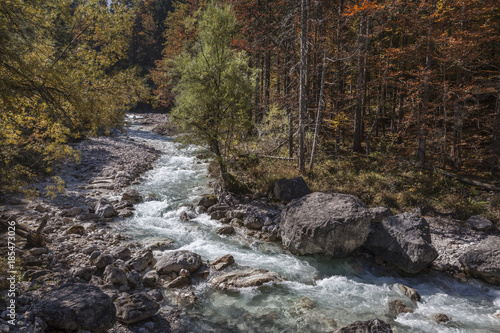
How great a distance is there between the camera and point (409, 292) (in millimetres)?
7270

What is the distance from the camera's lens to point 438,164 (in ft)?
47.9

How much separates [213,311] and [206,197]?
22.8 ft

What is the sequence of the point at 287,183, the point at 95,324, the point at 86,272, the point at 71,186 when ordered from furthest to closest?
the point at 71,186, the point at 287,183, the point at 86,272, the point at 95,324

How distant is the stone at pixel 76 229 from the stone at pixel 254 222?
5960 millimetres

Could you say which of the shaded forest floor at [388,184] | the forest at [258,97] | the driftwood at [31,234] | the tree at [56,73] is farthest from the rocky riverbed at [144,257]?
the tree at [56,73]

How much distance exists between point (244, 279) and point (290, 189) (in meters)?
5.32

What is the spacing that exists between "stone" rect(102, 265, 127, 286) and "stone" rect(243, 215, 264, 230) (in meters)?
5.12

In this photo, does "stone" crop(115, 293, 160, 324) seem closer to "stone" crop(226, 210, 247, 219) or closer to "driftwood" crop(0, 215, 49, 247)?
"driftwood" crop(0, 215, 49, 247)

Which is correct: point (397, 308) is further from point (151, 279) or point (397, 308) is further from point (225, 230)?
point (151, 279)

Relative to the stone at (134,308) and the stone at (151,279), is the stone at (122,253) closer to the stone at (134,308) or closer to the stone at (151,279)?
the stone at (151,279)

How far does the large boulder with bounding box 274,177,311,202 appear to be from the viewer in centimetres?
1201

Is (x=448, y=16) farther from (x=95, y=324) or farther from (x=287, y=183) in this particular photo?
(x=95, y=324)

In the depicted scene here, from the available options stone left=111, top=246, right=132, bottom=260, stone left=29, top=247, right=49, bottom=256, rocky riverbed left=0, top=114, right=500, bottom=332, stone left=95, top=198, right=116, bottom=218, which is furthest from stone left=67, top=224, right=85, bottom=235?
stone left=111, top=246, right=132, bottom=260

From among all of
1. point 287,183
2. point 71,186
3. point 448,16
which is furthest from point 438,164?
point 71,186
